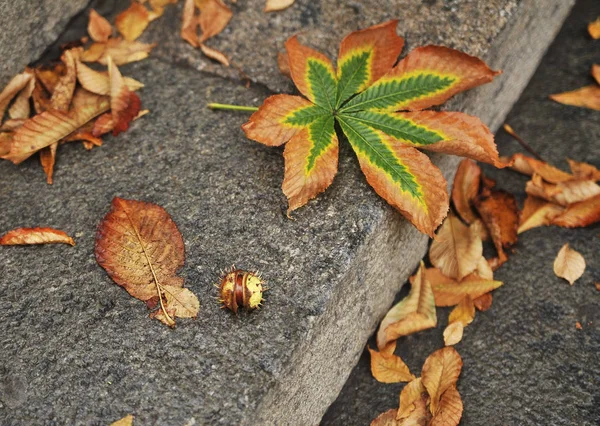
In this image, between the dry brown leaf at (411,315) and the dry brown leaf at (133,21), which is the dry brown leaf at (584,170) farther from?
the dry brown leaf at (133,21)

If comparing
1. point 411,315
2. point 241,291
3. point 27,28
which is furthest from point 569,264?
point 27,28

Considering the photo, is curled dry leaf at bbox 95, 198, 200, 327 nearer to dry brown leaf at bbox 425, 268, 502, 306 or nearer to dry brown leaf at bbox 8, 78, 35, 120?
dry brown leaf at bbox 8, 78, 35, 120

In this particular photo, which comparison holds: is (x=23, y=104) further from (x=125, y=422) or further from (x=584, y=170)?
(x=584, y=170)

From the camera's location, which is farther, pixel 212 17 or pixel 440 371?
pixel 212 17

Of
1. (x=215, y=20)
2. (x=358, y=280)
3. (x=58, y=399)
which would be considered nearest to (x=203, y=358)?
(x=58, y=399)

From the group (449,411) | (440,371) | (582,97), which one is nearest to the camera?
(449,411)

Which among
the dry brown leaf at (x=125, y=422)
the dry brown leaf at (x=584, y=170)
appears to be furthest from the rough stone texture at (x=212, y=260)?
the dry brown leaf at (x=584, y=170)

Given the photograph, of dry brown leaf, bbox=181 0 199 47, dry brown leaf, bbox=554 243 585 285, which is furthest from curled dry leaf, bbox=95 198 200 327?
dry brown leaf, bbox=554 243 585 285
